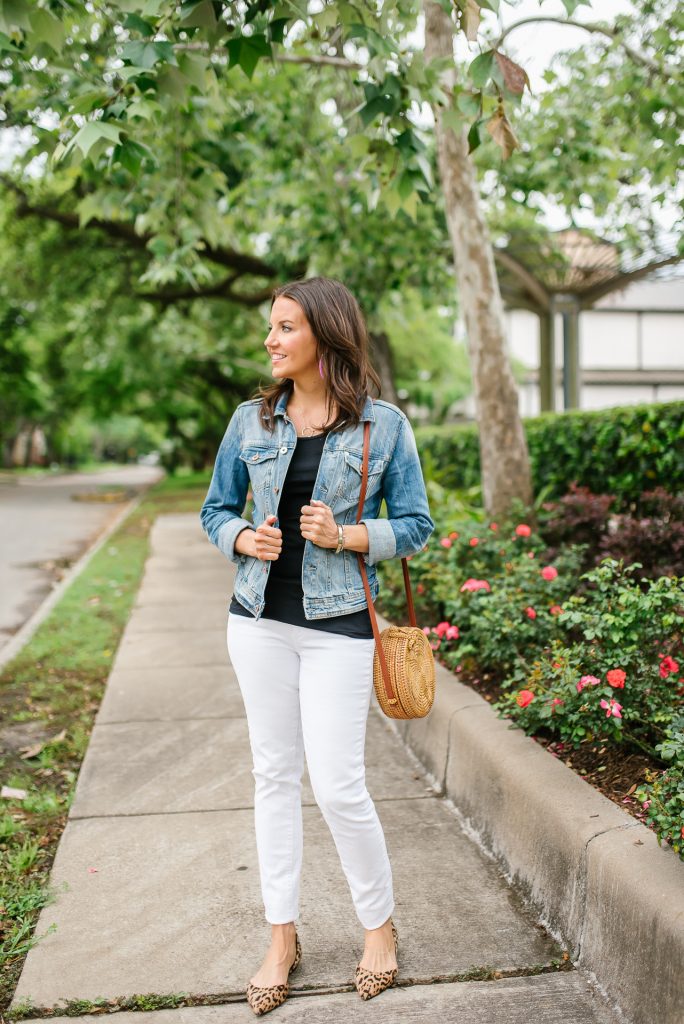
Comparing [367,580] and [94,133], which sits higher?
[94,133]

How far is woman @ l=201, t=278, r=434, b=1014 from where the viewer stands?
8.38ft

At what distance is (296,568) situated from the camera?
2602 millimetres

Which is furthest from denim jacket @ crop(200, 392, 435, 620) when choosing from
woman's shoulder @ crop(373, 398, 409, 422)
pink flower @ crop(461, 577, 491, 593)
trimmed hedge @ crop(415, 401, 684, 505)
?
Result: trimmed hedge @ crop(415, 401, 684, 505)

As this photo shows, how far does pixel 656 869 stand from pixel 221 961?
134 centimetres

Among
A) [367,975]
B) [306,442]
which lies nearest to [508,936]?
[367,975]

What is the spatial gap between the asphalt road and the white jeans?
17.5 feet

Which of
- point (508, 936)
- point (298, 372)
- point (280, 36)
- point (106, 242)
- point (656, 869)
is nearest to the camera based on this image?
point (656, 869)

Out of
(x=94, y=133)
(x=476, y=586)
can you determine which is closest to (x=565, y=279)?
(x=476, y=586)

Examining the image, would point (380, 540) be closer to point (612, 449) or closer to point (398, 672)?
point (398, 672)

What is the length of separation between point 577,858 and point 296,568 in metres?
1.25

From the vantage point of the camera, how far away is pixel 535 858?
3064mm

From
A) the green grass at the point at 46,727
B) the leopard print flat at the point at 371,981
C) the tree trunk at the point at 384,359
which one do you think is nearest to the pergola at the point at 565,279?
the tree trunk at the point at 384,359

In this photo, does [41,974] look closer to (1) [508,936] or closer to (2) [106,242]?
(1) [508,936]

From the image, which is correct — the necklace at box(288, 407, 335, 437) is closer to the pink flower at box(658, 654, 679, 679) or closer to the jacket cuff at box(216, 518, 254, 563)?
the jacket cuff at box(216, 518, 254, 563)
